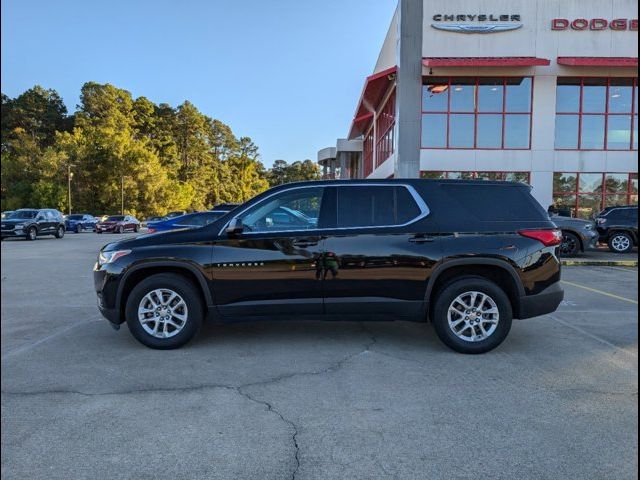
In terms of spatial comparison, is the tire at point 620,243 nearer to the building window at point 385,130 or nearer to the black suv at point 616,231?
the black suv at point 616,231

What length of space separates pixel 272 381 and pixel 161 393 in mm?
953

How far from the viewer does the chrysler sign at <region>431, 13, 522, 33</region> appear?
21.2 metres

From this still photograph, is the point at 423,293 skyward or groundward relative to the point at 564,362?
skyward

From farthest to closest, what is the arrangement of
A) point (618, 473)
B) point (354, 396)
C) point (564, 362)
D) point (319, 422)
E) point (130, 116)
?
point (130, 116) < point (564, 362) < point (354, 396) < point (319, 422) < point (618, 473)

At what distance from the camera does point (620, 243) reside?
16.9 m

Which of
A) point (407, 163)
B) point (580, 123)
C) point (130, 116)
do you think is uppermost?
point (130, 116)

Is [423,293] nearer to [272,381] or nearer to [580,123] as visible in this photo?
[272,381]

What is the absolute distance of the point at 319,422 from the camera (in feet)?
11.7

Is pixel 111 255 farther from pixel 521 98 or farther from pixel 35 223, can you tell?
pixel 35 223

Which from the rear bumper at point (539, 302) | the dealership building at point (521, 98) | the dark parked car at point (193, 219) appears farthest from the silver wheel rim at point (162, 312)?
the dealership building at point (521, 98)

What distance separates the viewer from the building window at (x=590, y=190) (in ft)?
72.6

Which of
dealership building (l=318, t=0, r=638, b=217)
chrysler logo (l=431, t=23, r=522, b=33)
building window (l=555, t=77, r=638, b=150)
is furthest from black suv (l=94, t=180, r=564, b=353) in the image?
building window (l=555, t=77, r=638, b=150)

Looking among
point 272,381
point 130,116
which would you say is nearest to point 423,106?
point 272,381

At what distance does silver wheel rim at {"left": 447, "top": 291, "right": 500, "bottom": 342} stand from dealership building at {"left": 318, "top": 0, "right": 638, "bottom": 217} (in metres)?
16.6
